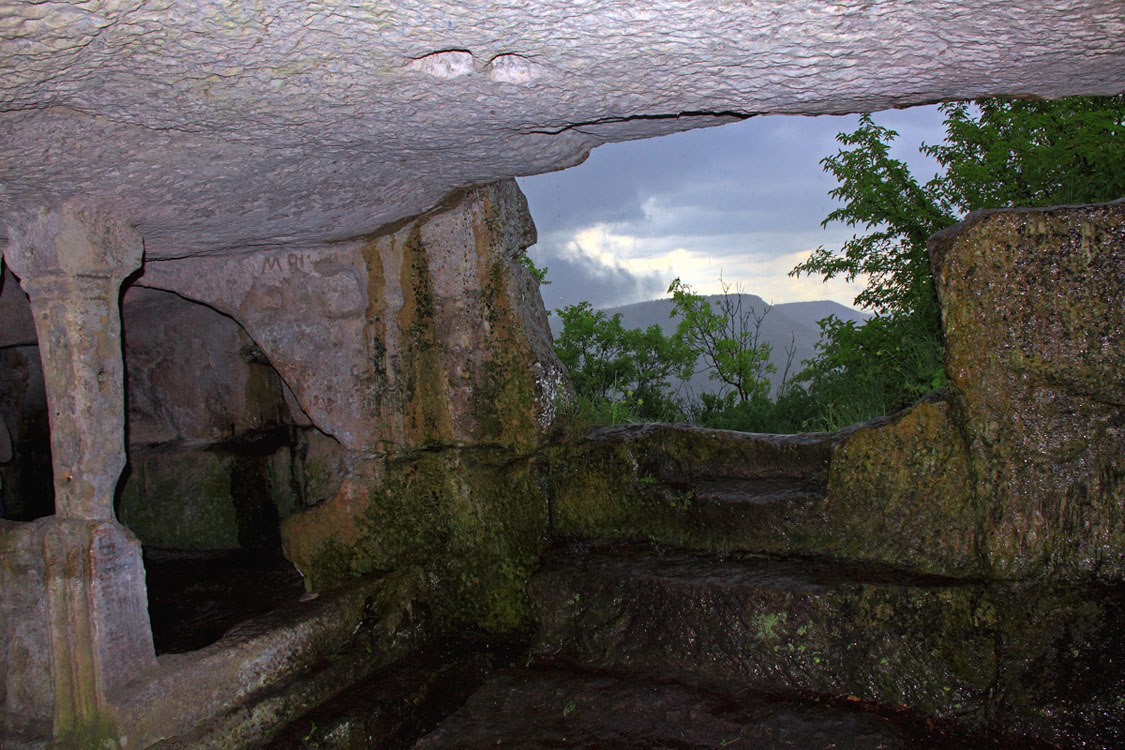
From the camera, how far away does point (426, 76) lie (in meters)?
2.29

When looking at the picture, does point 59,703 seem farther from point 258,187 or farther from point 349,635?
point 258,187

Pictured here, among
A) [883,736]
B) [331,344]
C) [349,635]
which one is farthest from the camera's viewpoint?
[331,344]

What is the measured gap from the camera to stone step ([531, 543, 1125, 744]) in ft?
9.17

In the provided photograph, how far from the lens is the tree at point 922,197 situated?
17.6 ft

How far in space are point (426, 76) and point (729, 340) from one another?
636 centimetres

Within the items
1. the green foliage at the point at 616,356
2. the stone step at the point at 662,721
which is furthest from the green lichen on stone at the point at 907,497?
the green foliage at the point at 616,356

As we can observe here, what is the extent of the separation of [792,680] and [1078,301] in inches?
71.7

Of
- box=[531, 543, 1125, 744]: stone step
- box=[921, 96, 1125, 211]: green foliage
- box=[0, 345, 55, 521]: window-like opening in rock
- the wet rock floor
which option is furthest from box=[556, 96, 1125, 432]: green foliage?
box=[0, 345, 55, 521]: window-like opening in rock

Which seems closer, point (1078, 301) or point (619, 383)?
point (1078, 301)

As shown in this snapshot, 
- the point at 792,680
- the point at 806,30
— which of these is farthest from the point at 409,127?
the point at 792,680

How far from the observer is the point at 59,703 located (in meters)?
3.21

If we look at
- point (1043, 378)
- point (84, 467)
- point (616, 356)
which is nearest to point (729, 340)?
point (616, 356)

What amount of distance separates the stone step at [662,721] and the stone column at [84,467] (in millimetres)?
1380

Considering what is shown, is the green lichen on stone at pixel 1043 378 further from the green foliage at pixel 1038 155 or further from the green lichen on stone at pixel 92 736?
the green lichen on stone at pixel 92 736
